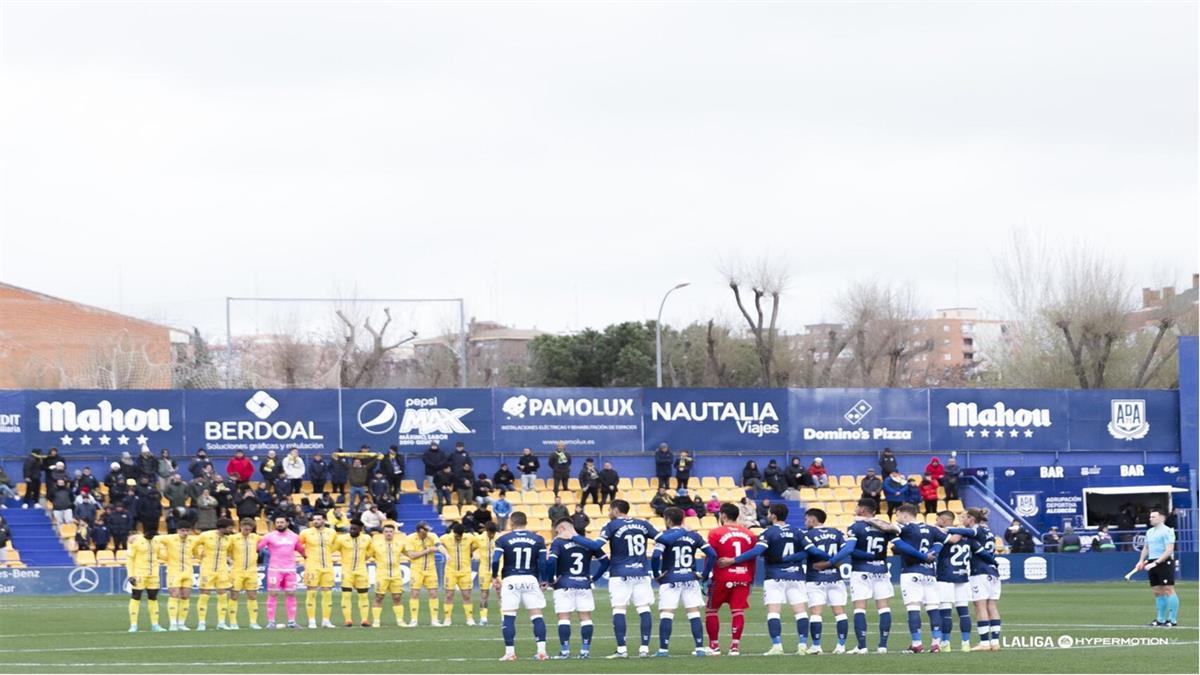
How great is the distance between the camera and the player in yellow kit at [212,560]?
29594 mm

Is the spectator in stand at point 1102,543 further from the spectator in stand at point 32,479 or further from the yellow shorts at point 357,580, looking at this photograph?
the spectator in stand at point 32,479

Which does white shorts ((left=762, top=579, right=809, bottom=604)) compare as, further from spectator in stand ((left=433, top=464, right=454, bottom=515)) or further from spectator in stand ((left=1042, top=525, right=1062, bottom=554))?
spectator in stand ((left=1042, top=525, right=1062, bottom=554))

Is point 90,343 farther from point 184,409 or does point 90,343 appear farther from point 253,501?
point 253,501

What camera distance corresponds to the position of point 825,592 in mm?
23016

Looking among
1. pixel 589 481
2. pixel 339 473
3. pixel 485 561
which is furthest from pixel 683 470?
pixel 485 561

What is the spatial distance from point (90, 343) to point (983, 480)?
44441 mm

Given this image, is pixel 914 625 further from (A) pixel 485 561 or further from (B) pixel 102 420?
(B) pixel 102 420

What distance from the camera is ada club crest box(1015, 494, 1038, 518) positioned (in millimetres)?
50562

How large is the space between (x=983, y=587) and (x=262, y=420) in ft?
100

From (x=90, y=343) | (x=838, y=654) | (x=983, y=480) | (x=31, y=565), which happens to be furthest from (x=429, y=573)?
(x=90, y=343)

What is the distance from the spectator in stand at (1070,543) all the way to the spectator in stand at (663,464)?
1124 cm

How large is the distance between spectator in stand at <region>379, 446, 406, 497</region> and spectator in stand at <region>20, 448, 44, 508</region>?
908 cm

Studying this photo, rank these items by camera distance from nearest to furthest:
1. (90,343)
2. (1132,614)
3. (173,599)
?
(173,599)
(1132,614)
(90,343)

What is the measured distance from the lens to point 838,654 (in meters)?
22.8
